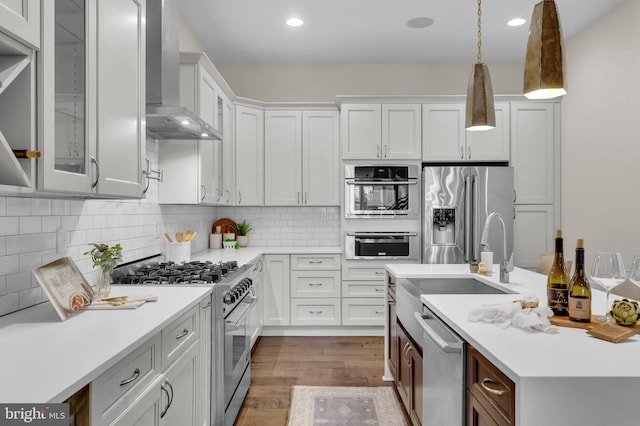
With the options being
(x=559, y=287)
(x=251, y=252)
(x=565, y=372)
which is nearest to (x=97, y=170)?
(x=565, y=372)

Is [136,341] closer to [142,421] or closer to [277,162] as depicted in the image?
[142,421]

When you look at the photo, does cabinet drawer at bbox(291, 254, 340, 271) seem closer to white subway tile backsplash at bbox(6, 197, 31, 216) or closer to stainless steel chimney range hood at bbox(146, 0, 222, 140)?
stainless steel chimney range hood at bbox(146, 0, 222, 140)

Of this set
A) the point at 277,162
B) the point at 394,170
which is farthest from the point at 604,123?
the point at 277,162

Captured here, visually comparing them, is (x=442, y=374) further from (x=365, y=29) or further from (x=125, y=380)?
(x=365, y=29)

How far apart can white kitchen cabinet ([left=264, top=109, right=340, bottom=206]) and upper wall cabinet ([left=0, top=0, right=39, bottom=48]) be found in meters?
3.44

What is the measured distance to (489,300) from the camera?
1941 mm

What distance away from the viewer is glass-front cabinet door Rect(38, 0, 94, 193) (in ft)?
4.24

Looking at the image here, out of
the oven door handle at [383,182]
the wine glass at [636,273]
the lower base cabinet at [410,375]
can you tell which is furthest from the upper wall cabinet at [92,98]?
the oven door handle at [383,182]

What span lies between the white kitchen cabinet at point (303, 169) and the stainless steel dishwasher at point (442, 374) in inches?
110

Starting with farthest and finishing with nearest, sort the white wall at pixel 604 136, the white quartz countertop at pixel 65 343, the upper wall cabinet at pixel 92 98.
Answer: the white wall at pixel 604 136 < the upper wall cabinet at pixel 92 98 < the white quartz countertop at pixel 65 343

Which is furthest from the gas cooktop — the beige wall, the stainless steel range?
the beige wall

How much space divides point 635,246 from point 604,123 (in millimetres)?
1190

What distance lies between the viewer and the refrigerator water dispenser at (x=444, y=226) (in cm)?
439

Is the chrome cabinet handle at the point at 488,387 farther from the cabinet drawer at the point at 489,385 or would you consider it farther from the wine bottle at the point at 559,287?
the wine bottle at the point at 559,287
